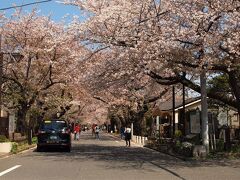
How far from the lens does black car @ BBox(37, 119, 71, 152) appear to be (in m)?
27.3

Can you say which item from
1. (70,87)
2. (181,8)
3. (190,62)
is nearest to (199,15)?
(181,8)

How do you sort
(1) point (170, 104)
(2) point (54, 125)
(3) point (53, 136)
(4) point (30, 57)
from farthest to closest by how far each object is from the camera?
(1) point (170, 104) → (4) point (30, 57) → (2) point (54, 125) → (3) point (53, 136)

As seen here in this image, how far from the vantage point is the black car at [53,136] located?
89.5 ft

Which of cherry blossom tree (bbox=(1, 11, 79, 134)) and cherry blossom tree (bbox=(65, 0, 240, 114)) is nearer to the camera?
cherry blossom tree (bbox=(65, 0, 240, 114))

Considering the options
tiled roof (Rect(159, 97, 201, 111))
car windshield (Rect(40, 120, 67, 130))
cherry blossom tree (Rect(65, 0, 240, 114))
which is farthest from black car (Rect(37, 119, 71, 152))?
tiled roof (Rect(159, 97, 201, 111))

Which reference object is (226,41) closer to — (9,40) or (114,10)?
(114,10)

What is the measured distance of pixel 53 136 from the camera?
1078 inches

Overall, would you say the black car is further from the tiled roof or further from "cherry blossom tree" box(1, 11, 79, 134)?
the tiled roof

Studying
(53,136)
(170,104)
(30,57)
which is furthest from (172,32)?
(170,104)

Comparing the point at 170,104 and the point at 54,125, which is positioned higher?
the point at 170,104

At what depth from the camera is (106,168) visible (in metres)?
17.0

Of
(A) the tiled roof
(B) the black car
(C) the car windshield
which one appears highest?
(A) the tiled roof

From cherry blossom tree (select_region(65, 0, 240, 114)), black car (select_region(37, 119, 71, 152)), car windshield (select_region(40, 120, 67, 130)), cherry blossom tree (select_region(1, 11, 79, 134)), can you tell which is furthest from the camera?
cherry blossom tree (select_region(1, 11, 79, 134))

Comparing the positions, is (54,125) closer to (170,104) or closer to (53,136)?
(53,136)
